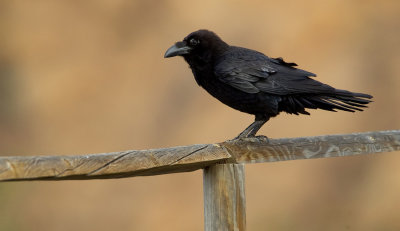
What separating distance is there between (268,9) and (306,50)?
72cm

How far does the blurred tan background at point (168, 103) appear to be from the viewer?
8.67m

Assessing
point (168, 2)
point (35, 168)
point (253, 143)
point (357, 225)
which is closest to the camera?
point (35, 168)

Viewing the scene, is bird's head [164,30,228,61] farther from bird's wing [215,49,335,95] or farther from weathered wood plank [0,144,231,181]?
weathered wood plank [0,144,231,181]

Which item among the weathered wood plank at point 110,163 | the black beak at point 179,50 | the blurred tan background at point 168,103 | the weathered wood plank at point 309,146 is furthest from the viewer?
the blurred tan background at point 168,103

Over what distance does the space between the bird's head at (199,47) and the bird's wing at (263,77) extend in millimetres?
156

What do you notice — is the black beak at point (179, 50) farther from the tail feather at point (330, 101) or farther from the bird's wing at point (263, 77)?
the tail feather at point (330, 101)

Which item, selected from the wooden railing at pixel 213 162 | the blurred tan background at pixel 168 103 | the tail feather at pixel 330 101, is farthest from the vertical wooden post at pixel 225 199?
the blurred tan background at pixel 168 103

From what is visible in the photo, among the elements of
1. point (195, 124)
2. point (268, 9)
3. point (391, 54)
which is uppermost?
point (268, 9)

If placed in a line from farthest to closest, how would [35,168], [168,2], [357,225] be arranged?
[168,2] → [357,225] → [35,168]

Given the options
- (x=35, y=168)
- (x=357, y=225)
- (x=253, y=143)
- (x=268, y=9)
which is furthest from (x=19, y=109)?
(x=35, y=168)

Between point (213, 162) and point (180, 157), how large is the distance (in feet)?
0.71

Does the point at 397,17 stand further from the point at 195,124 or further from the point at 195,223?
the point at 195,223

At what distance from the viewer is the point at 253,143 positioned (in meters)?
3.20

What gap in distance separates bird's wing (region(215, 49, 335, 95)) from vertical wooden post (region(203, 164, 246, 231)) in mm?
1532
